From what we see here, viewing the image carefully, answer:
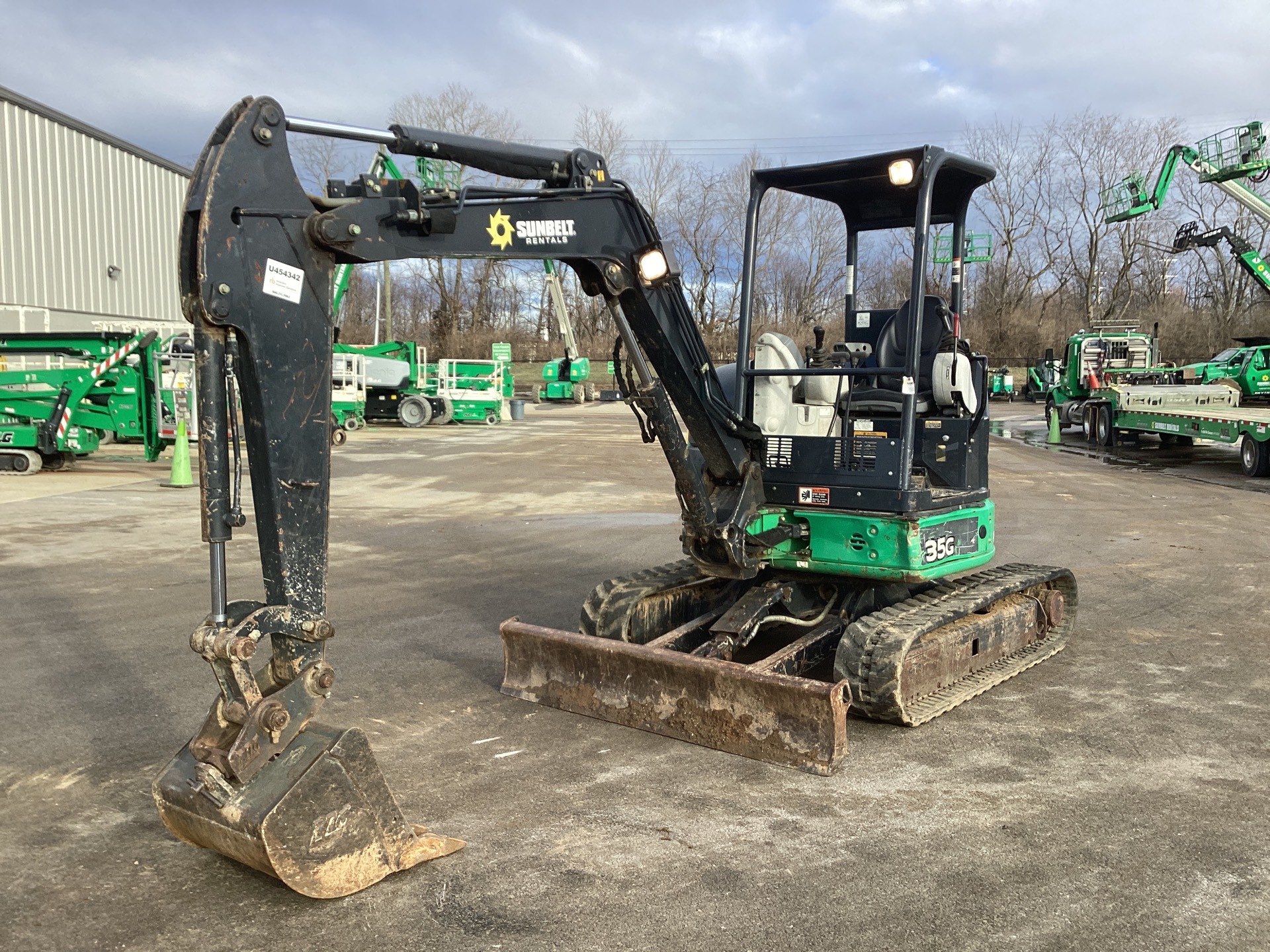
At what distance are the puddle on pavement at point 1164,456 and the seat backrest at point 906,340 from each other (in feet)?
36.0

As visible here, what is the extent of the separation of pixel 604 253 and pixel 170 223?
27904 millimetres

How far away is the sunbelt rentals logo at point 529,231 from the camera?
14.5 ft

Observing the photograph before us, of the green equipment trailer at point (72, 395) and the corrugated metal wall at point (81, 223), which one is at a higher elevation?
the corrugated metal wall at point (81, 223)

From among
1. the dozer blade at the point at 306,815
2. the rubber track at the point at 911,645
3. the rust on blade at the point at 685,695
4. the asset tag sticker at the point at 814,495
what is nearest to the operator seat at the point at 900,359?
the asset tag sticker at the point at 814,495

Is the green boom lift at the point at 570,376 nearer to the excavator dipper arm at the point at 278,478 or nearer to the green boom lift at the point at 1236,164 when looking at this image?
the green boom lift at the point at 1236,164

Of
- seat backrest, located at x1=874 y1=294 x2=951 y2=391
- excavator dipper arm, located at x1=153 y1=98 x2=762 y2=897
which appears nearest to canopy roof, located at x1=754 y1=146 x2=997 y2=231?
seat backrest, located at x1=874 y1=294 x2=951 y2=391

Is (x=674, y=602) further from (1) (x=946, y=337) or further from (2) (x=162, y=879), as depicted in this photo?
(2) (x=162, y=879)

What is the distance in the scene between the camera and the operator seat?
6242 millimetres

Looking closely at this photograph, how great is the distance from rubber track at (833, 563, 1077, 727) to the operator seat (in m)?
1.15

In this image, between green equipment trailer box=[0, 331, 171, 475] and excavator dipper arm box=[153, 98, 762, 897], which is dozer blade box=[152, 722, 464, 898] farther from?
green equipment trailer box=[0, 331, 171, 475]

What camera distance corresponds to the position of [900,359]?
6.78m

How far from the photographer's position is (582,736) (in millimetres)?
5410

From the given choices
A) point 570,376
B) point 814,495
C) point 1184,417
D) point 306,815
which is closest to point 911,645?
point 814,495

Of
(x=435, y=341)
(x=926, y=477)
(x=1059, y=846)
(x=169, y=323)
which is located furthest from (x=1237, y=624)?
(x=435, y=341)
